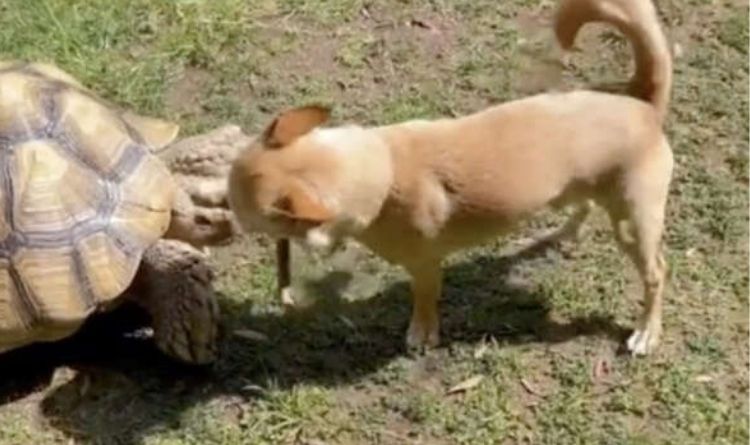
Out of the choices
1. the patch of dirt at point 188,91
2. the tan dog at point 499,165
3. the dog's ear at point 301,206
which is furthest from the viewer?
the patch of dirt at point 188,91

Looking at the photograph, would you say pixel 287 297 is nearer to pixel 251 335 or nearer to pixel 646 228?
pixel 251 335

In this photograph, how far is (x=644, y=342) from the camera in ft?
14.0

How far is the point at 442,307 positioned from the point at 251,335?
513 millimetres

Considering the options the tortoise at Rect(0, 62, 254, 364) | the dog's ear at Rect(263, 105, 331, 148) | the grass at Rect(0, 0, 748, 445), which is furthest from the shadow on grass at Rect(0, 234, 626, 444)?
the dog's ear at Rect(263, 105, 331, 148)

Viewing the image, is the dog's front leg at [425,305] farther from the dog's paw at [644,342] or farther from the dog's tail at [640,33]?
the dog's tail at [640,33]

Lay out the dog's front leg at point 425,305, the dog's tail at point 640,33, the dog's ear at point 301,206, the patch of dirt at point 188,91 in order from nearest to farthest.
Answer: the dog's ear at point 301,206 < the dog's tail at point 640,33 < the dog's front leg at point 425,305 < the patch of dirt at point 188,91

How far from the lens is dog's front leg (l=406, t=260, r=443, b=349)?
4152 mm

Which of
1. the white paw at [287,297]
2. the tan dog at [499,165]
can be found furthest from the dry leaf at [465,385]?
the white paw at [287,297]

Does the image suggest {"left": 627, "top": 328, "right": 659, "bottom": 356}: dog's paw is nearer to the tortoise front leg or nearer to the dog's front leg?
the dog's front leg

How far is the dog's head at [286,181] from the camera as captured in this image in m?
3.69

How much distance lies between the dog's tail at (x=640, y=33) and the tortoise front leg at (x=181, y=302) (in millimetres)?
1135

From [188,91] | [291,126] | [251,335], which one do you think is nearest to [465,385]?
[251,335]

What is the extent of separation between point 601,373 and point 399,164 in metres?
0.79

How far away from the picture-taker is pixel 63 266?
4.09 m
